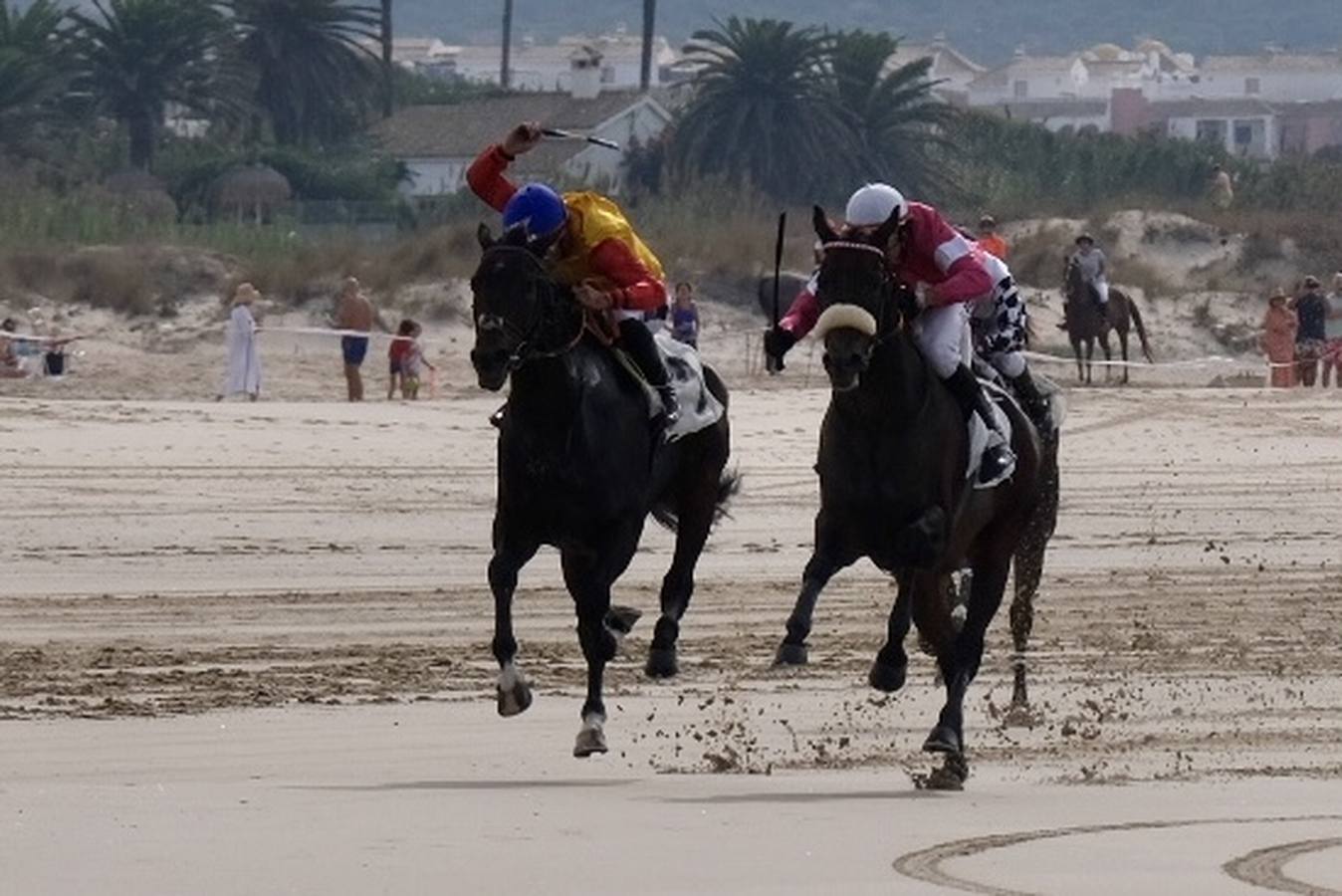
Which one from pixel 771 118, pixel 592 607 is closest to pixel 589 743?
pixel 592 607

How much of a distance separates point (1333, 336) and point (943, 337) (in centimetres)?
3115

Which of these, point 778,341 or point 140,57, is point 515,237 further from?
point 140,57

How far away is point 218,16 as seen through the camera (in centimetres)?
8494

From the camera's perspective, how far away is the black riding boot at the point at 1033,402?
1512cm

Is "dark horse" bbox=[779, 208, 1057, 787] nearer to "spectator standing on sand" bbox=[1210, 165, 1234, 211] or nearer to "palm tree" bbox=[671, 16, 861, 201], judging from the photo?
"spectator standing on sand" bbox=[1210, 165, 1234, 211]

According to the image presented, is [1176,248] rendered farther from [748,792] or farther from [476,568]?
[748,792]

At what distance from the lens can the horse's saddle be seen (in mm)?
15367

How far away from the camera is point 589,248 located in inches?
575

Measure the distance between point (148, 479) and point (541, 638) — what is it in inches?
343

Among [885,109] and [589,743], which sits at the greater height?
[885,109]

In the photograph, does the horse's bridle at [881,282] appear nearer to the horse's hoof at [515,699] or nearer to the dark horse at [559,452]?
the dark horse at [559,452]

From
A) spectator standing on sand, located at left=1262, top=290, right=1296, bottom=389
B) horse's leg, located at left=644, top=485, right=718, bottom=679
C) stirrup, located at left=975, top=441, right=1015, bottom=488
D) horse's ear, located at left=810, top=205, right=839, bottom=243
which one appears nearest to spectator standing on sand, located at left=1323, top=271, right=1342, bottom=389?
spectator standing on sand, located at left=1262, top=290, right=1296, bottom=389

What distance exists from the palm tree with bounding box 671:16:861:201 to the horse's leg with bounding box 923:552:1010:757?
62926 mm

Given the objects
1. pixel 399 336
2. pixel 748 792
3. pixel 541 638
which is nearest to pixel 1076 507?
pixel 541 638
